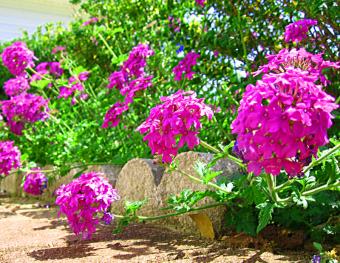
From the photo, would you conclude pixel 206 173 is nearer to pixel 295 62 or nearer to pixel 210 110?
pixel 210 110

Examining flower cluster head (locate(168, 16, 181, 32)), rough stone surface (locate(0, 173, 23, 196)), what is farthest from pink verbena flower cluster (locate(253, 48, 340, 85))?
rough stone surface (locate(0, 173, 23, 196))

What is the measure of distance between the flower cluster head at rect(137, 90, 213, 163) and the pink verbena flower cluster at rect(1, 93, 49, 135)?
9.19ft

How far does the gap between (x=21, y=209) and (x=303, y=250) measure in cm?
282

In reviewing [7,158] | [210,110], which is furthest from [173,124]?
[7,158]

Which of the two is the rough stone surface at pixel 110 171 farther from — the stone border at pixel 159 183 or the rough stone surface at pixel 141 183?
the rough stone surface at pixel 141 183

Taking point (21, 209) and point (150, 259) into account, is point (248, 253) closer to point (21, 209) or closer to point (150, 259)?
point (150, 259)

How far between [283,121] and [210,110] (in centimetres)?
49

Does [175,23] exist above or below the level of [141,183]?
above

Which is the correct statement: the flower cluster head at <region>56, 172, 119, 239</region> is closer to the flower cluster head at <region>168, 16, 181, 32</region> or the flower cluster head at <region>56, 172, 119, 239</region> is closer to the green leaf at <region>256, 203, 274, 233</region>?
the green leaf at <region>256, 203, 274, 233</region>

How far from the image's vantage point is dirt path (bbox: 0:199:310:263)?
2119mm

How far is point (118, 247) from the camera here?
7.96 feet

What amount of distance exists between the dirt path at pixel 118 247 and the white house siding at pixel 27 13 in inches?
353

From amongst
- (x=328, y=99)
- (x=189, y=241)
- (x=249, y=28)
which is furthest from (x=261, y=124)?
(x=249, y=28)

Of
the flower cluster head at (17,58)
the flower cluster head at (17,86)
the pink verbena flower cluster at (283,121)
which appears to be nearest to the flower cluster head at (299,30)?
the pink verbena flower cluster at (283,121)
